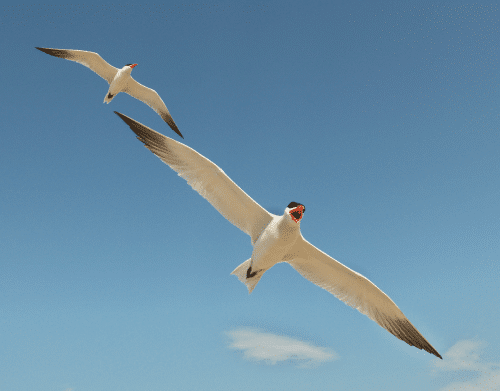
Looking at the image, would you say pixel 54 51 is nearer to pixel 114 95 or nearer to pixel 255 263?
pixel 114 95

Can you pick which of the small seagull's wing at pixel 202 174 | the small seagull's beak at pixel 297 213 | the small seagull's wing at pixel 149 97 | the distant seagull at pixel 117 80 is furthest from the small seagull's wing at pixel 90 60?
the small seagull's beak at pixel 297 213

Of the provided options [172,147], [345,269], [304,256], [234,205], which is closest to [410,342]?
[345,269]

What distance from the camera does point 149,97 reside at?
1905cm

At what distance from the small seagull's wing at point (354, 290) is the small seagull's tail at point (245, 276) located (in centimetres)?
103

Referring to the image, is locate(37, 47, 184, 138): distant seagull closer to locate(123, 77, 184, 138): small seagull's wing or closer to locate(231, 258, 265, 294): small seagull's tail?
locate(123, 77, 184, 138): small seagull's wing

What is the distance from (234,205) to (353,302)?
4060 mm

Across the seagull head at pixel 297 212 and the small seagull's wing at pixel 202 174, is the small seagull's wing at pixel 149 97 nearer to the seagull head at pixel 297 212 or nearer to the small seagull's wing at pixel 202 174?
the small seagull's wing at pixel 202 174

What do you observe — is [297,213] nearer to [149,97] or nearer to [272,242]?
[272,242]

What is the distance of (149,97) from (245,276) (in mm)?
12649

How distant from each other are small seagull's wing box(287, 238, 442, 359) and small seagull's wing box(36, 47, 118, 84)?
45.8 ft

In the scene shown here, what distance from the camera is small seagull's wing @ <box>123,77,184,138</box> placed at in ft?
61.4

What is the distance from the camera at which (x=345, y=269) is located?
32.0ft

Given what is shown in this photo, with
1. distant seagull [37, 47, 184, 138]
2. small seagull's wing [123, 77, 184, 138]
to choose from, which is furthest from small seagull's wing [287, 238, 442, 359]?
small seagull's wing [123, 77, 184, 138]

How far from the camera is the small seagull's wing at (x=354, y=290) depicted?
9.73 meters
